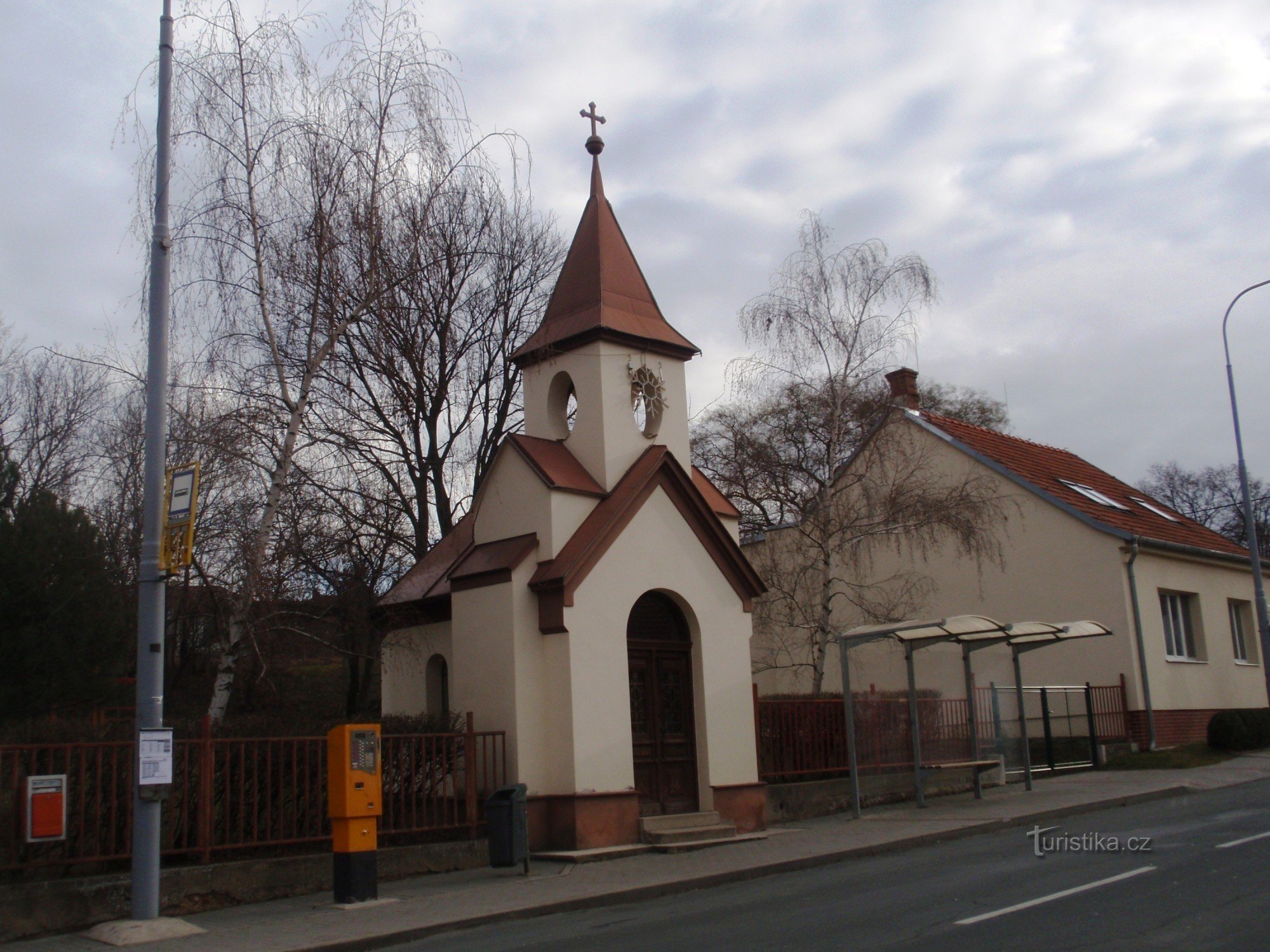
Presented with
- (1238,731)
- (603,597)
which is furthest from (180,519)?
(1238,731)

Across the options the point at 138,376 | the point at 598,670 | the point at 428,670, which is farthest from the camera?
the point at 428,670

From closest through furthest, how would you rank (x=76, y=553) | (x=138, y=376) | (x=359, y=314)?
(x=138, y=376), (x=359, y=314), (x=76, y=553)

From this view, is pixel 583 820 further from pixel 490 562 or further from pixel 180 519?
pixel 180 519

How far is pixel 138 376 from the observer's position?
484 inches

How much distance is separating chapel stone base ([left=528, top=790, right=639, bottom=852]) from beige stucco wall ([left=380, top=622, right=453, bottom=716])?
12.8 ft

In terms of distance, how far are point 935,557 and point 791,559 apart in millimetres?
6839

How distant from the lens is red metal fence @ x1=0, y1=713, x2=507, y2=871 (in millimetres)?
9766

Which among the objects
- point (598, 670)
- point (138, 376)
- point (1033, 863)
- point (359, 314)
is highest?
point (359, 314)

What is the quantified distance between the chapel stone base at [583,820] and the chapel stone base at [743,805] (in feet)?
5.03

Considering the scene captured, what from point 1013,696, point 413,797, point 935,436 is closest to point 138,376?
point 413,797

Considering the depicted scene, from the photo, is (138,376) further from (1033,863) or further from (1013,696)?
(1013,696)

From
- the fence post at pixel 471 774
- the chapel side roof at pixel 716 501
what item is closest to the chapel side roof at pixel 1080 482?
the chapel side roof at pixel 716 501

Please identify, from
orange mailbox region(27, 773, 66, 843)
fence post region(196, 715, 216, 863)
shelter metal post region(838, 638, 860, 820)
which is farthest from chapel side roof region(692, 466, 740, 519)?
orange mailbox region(27, 773, 66, 843)

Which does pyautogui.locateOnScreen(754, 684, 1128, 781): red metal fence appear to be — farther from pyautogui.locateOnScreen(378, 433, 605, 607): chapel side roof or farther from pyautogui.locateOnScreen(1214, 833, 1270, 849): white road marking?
pyautogui.locateOnScreen(1214, 833, 1270, 849): white road marking
